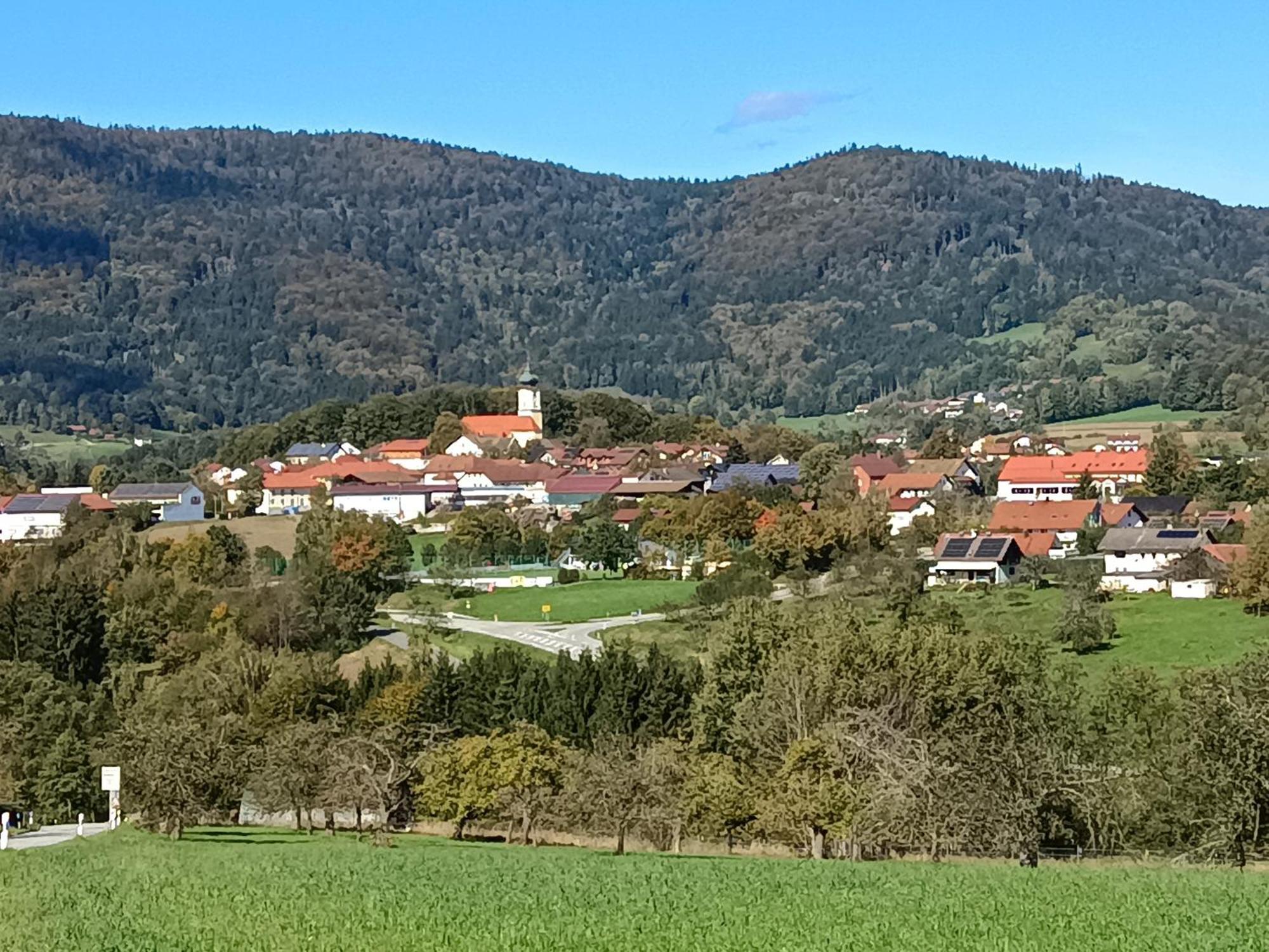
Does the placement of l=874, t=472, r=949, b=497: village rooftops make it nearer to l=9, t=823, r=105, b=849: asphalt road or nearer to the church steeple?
the church steeple

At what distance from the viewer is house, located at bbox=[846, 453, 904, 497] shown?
10316 centimetres

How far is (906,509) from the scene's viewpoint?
3696 inches

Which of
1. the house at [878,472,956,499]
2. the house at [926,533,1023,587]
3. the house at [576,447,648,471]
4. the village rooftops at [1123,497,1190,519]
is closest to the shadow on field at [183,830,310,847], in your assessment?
the house at [926,533,1023,587]

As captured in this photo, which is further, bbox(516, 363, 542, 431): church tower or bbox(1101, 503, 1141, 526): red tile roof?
bbox(516, 363, 542, 431): church tower

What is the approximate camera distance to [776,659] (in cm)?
3797

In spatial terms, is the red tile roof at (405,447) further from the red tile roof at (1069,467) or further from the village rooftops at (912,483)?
the red tile roof at (1069,467)

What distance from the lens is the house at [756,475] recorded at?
3991 inches

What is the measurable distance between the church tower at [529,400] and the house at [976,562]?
59.4 meters

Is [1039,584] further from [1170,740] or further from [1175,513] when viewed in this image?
[1170,740]

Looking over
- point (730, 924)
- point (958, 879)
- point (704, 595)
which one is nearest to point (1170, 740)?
point (958, 879)

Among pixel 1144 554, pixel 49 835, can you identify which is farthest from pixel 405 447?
pixel 49 835

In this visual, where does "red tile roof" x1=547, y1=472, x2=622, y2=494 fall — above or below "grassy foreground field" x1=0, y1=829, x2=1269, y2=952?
above

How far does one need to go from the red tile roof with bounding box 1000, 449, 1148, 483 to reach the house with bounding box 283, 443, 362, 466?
43945 millimetres

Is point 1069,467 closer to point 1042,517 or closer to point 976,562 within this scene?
point 1042,517
